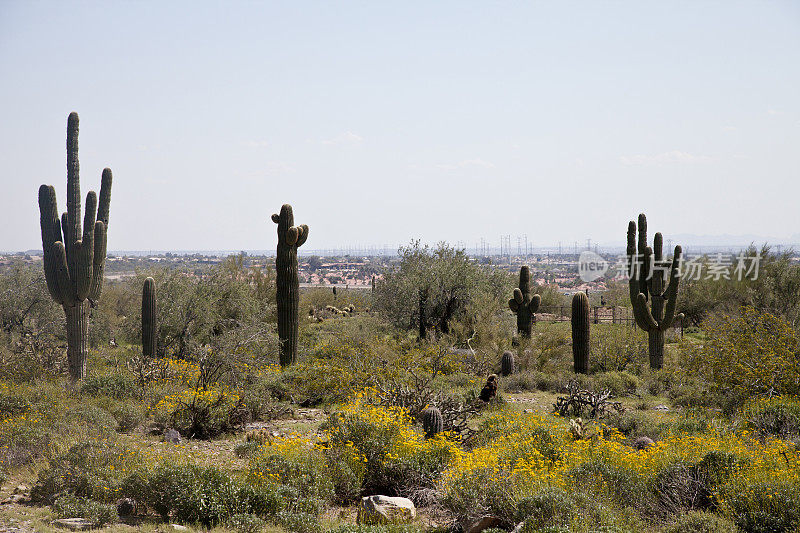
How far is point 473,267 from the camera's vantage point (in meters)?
22.8

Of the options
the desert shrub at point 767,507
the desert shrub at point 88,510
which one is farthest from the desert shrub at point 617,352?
the desert shrub at point 88,510

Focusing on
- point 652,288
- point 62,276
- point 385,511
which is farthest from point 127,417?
point 652,288

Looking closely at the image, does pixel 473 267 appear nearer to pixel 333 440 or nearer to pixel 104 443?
pixel 333 440

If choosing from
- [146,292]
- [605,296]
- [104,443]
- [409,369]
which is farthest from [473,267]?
[605,296]

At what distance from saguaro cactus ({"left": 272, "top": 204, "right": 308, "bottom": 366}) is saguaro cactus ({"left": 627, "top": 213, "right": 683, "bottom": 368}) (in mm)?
10053

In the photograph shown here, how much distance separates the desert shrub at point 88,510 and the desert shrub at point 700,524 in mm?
6071

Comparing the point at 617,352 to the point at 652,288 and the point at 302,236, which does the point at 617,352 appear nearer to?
the point at 652,288

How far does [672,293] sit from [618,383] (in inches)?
173

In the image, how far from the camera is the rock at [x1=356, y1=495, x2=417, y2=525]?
6648 millimetres

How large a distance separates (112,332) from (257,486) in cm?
1897

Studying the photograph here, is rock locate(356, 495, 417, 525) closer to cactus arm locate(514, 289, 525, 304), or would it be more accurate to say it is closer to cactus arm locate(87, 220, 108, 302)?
cactus arm locate(87, 220, 108, 302)

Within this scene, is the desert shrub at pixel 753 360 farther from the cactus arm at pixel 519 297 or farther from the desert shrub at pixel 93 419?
the desert shrub at pixel 93 419

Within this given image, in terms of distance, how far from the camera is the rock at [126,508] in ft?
22.4

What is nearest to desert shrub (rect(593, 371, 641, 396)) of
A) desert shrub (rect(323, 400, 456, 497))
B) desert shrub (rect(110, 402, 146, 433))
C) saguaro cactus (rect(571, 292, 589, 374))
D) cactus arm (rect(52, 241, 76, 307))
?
saguaro cactus (rect(571, 292, 589, 374))
